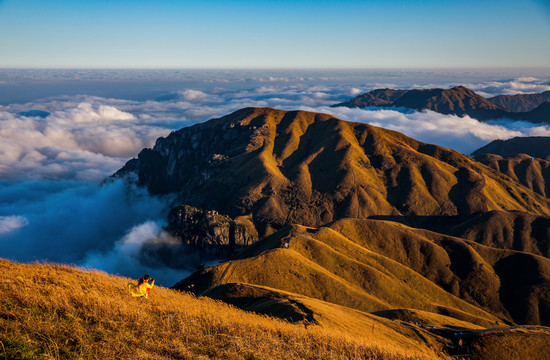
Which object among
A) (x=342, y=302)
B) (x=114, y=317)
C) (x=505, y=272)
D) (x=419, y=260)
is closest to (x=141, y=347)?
(x=114, y=317)

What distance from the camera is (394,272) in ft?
384

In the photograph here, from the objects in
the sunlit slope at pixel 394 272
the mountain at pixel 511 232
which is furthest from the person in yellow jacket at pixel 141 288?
the mountain at pixel 511 232

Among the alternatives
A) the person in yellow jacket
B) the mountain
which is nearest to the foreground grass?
the person in yellow jacket

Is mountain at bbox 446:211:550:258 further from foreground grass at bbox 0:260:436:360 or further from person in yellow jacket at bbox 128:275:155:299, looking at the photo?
person in yellow jacket at bbox 128:275:155:299

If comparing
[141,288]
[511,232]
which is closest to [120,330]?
[141,288]

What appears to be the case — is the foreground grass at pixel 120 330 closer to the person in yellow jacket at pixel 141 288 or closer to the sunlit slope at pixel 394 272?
the person in yellow jacket at pixel 141 288

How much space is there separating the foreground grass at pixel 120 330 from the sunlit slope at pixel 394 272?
6654 centimetres

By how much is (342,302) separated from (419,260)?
66612 mm

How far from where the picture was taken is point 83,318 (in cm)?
1481

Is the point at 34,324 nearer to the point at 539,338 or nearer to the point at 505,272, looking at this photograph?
the point at 539,338

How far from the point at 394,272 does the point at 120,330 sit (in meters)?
118

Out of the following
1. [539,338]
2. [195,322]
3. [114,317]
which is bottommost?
[539,338]

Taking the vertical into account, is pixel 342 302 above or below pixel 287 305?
below

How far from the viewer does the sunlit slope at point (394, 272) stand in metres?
89.3
